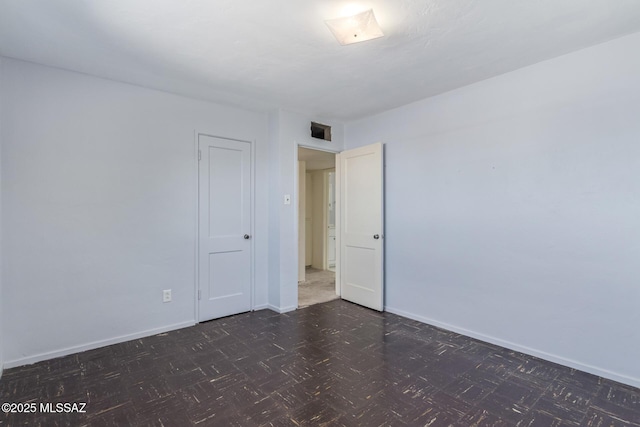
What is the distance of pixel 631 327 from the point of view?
2223mm

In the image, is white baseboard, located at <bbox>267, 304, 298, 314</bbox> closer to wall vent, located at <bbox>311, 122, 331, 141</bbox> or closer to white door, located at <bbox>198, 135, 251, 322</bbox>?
white door, located at <bbox>198, 135, 251, 322</bbox>

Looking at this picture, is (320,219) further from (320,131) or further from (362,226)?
(320,131)

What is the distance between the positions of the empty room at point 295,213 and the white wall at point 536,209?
16 millimetres

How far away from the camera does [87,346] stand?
109 inches

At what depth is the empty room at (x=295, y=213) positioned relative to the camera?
6.59ft

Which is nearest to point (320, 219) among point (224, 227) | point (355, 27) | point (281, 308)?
point (281, 308)

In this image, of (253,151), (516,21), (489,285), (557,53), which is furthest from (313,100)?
(489,285)

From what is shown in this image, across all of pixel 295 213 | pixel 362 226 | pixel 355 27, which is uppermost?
pixel 355 27

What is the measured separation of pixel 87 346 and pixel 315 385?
6.74ft

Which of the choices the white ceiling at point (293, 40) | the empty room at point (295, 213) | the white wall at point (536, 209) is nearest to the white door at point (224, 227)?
the empty room at point (295, 213)

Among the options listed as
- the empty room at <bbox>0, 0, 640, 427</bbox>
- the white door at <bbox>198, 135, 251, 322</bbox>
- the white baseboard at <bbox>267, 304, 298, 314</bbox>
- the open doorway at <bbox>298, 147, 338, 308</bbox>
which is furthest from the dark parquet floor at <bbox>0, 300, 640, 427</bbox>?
the open doorway at <bbox>298, 147, 338, 308</bbox>

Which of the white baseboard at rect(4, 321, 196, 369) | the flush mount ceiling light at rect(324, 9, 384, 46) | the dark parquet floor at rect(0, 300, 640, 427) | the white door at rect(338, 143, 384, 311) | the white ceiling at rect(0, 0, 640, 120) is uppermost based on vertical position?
the white ceiling at rect(0, 0, 640, 120)

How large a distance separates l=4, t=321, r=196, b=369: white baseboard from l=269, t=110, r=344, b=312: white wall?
1.03 metres

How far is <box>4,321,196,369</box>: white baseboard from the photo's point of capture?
250 centimetres
